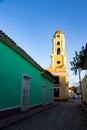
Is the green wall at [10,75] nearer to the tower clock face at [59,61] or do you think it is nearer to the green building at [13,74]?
the green building at [13,74]

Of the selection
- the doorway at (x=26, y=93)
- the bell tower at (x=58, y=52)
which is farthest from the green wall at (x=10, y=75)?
the bell tower at (x=58, y=52)

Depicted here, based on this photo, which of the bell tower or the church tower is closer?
the church tower

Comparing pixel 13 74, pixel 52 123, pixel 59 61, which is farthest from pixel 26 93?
pixel 59 61

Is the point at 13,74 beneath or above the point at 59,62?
beneath

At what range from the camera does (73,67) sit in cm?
2906

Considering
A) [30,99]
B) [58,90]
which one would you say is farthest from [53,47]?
[30,99]

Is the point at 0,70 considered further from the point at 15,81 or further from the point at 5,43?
the point at 15,81

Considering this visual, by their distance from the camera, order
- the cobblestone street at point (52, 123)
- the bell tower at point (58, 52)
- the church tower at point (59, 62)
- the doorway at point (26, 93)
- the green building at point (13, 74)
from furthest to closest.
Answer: the bell tower at point (58, 52) → the church tower at point (59, 62) → the doorway at point (26, 93) → the green building at point (13, 74) → the cobblestone street at point (52, 123)

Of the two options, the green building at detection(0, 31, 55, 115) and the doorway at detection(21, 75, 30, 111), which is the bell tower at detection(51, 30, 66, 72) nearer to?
the doorway at detection(21, 75, 30, 111)

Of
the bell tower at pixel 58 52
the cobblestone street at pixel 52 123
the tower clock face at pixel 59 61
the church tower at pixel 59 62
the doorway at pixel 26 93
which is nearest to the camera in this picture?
the cobblestone street at pixel 52 123

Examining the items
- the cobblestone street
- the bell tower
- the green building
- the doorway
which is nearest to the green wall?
the green building

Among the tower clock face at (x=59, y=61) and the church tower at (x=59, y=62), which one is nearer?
the church tower at (x=59, y=62)

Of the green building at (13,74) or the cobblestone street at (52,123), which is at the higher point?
the green building at (13,74)

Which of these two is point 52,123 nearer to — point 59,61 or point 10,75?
point 10,75
